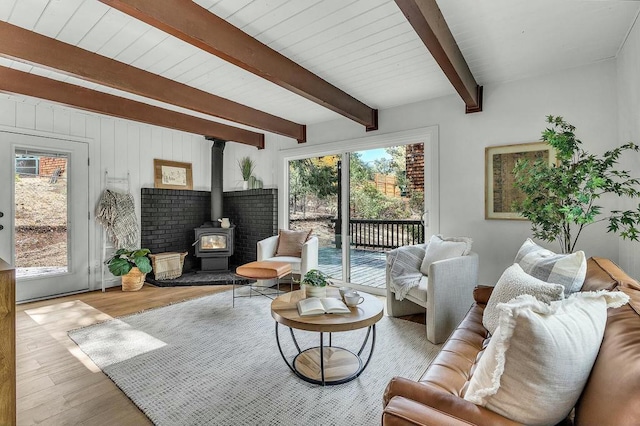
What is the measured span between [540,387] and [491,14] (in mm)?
2214

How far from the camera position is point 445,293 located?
8.79ft

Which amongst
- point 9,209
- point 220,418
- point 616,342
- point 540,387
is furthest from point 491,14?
point 9,209

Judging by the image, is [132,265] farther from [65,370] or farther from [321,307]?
[321,307]

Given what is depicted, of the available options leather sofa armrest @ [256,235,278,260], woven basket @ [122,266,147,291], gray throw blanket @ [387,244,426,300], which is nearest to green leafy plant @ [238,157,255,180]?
leather sofa armrest @ [256,235,278,260]

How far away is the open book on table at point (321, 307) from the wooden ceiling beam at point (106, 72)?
2409 mm

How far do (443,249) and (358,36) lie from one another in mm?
2062

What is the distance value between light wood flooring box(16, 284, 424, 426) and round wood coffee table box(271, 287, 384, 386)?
3.05 feet

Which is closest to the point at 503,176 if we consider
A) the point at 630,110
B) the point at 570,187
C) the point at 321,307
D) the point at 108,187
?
the point at 570,187

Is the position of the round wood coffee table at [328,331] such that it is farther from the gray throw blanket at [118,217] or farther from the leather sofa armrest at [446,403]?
the gray throw blanket at [118,217]

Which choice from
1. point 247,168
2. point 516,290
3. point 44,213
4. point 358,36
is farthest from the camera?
point 247,168

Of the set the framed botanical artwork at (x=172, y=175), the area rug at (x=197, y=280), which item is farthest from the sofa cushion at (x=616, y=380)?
the framed botanical artwork at (x=172, y=175)

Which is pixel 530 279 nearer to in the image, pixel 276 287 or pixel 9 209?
pixel 276 287

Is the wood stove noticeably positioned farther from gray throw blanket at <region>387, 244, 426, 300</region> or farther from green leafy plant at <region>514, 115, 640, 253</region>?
green leafy plant at <region>514, 115, 640, 253</region>

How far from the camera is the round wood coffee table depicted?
1884mm
